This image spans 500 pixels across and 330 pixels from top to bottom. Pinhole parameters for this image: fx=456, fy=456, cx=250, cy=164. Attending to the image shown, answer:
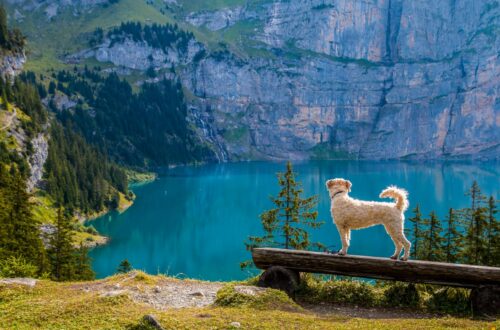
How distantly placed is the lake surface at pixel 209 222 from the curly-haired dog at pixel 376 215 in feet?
74.3

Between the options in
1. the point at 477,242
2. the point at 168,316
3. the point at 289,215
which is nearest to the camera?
the point at 168,316

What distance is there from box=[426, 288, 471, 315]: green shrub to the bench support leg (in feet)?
13.0

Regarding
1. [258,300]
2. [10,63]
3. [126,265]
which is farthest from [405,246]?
[10,63]

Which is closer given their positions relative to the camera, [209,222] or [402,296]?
[402,296]

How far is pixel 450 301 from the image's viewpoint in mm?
13266

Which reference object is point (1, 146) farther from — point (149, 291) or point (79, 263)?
point (149, 291)

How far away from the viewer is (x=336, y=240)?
76938mm

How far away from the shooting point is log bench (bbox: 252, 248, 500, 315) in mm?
12578

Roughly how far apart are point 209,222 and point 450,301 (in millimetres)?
96654

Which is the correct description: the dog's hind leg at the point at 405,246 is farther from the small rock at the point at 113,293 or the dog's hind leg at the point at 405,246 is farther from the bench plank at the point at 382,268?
the small rock at the point at 113,293

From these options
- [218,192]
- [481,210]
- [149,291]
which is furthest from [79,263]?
[218,192]

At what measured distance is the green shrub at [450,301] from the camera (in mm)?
12961

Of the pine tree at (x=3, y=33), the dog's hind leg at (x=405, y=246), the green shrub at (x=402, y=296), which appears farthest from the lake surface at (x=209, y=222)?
Result: the pine tree at (x=3, y=33)

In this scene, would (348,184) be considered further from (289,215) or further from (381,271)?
(289,215)
